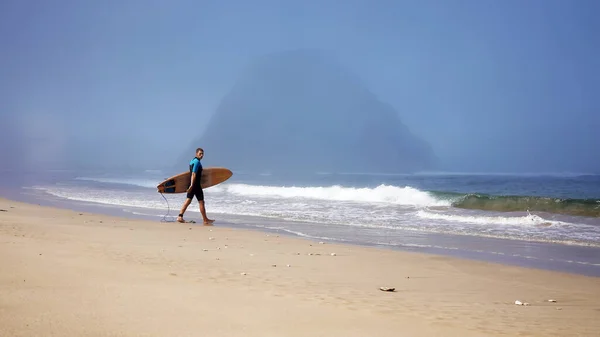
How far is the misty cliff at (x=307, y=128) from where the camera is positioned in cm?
10838

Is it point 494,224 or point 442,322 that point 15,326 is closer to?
point 442,322

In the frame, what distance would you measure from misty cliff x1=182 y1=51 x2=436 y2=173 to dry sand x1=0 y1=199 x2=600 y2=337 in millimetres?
87662

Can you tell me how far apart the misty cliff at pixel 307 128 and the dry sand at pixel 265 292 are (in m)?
87.7

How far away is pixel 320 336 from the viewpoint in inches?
Result: 137

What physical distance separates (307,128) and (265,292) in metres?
127

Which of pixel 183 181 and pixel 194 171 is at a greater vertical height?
pixel 194 171

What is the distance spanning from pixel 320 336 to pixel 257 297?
125 centimetres

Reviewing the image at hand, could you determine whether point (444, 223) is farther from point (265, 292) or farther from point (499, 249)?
point (265, 292)

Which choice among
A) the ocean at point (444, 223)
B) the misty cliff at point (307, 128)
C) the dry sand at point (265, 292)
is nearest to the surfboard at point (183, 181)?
the ocean at point (444, 223)

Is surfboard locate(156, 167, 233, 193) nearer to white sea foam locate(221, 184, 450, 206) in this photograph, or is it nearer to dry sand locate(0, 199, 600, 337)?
white sea foam locate(221, 184, 450, 206)

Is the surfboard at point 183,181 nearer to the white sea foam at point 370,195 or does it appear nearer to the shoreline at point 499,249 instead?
the shoreline at point 499,249

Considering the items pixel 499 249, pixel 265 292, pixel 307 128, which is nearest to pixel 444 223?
pixel 499 249

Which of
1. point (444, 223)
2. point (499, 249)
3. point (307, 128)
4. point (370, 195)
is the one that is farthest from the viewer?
point (307, 128)

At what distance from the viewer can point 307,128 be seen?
13125 cm
